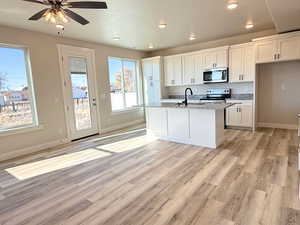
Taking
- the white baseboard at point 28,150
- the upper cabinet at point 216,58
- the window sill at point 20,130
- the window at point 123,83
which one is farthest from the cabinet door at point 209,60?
the window sill at point 20,130

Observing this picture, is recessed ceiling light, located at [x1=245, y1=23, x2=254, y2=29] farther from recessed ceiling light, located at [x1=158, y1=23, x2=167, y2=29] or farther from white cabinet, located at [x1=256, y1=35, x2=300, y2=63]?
recessed ceiling light, located at [x1=158, y1=23, x2=167, y2=29]

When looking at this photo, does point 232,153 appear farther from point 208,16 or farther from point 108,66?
point 108,66

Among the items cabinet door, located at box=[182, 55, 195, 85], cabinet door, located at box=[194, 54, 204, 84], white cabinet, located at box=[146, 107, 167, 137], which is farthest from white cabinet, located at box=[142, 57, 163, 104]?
white cabinet, located at box=[146, 107, 167, 137]

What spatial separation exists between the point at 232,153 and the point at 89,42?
464 centimetres

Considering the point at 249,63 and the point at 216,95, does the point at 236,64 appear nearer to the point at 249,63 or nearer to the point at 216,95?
the point at 249,63

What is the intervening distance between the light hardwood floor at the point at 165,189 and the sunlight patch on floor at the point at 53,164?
108 mm

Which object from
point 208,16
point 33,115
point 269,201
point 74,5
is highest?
point 208,16

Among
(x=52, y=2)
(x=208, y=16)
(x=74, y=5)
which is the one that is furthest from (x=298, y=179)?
(x=52, y=2)

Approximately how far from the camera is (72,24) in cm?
379

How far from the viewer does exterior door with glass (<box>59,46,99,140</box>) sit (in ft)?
15.8

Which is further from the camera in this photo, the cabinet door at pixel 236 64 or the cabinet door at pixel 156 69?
the cabinet door at pixel 156 69

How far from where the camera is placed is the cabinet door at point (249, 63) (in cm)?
483

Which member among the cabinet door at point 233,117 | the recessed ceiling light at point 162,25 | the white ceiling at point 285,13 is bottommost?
the cabinet door at point 233,117

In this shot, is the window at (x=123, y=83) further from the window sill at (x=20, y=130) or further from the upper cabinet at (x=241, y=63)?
the upper cabinet at (x=241, y=63)
